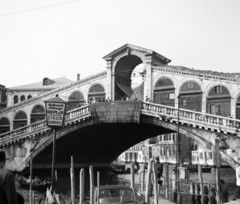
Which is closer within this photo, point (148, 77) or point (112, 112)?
point (112, 112)

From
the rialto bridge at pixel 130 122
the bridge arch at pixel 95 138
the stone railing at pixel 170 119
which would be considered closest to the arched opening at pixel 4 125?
the rialto bridge at pixel 130 122

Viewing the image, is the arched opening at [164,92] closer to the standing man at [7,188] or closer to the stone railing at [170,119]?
the stone railing at [170,119]

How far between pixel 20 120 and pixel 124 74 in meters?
12.9

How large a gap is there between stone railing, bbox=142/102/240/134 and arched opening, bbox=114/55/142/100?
7.23m

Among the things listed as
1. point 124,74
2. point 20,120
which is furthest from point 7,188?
point 20,120

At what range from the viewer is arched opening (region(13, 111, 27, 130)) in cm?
4156

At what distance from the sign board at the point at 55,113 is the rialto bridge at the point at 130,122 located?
13.1m

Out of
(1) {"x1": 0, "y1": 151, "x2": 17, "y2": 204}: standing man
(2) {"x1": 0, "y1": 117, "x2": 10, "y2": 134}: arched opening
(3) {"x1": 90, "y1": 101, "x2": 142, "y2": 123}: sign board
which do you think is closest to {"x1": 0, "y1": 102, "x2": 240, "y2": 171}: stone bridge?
(3) {"x1": 90, "y1": 101, "x2": 142, "y2": 123}: sign board

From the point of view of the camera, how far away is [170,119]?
95.1ft

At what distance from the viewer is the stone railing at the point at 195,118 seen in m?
25.8

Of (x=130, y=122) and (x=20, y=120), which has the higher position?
(x=20, y=120)

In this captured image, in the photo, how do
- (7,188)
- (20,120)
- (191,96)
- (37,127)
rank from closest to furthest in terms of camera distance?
1. (7,188)
2. (191,96)
3. (37,127)
4. (20,120)

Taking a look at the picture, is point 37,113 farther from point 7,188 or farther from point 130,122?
point 7,188

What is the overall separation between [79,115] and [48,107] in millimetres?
17294
